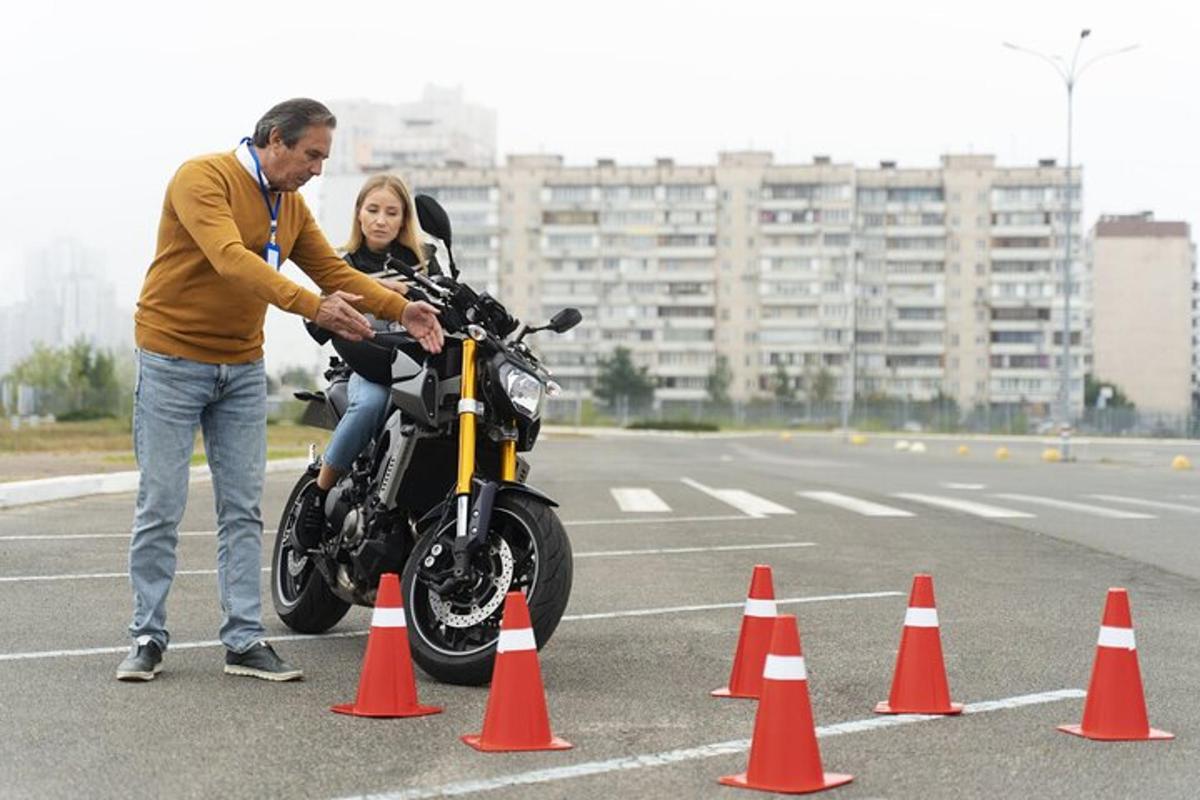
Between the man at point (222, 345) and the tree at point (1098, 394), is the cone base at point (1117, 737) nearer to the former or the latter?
the man at point (222, 345)

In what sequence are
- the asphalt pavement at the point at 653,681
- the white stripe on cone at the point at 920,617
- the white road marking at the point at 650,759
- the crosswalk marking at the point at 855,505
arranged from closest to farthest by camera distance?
1. the white road marking at the point at 650,759
2. the asphalt pavement at the point at 653,681
3. the white stripe on cone at the point at 920,617
4. the crosswalk marking at the point at 855,505

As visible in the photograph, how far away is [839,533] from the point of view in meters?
12.7

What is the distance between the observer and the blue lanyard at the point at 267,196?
18.6 feet

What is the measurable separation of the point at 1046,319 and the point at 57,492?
114m

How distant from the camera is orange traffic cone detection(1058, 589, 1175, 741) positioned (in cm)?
469

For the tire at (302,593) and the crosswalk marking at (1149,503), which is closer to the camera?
the tire at (302,593)

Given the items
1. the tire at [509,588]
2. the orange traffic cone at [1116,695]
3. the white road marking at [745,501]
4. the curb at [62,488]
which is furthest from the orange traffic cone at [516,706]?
the white road marking at [745,501]

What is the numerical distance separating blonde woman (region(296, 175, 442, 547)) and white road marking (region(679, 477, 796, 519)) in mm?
8619

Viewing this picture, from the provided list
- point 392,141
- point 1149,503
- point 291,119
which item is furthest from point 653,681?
point 392,141

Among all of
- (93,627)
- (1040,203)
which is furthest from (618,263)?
(93,627)

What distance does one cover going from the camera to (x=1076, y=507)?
17156mm

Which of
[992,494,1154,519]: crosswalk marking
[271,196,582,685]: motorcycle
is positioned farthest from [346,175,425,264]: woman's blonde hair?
[992,494,1154,519]: crosswalk marking

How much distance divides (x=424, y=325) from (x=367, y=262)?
2.97 ft

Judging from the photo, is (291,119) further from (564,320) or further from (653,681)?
(653,681)
